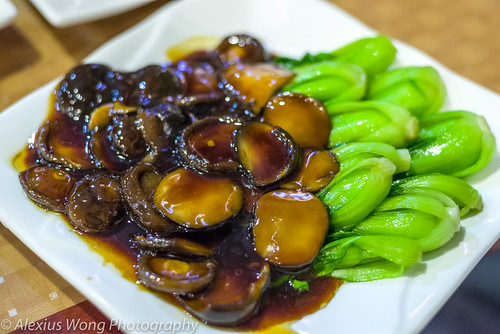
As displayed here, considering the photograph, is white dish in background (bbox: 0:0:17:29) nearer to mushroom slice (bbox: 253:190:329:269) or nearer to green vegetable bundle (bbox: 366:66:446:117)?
mushroom slice (bbox: 253:190:329:269)

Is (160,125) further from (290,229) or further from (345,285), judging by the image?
(345,285)

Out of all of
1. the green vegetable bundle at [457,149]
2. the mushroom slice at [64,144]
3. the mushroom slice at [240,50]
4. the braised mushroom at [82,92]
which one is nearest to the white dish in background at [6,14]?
the braised mushroom at [82,92]

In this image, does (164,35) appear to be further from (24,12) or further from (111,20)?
(24,12)

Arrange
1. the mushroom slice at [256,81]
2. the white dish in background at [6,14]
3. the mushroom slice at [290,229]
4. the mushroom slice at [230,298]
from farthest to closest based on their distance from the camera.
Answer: the white dish in background at [6,14]
the mushroom slice at [256,81]
the mushroom slice at [290,229]
the mushroom slice at [230,298]

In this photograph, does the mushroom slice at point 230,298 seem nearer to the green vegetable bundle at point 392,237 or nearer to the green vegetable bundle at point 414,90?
the green vegetable bundle at point 392,237

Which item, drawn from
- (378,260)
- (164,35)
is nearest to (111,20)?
(164,35)
